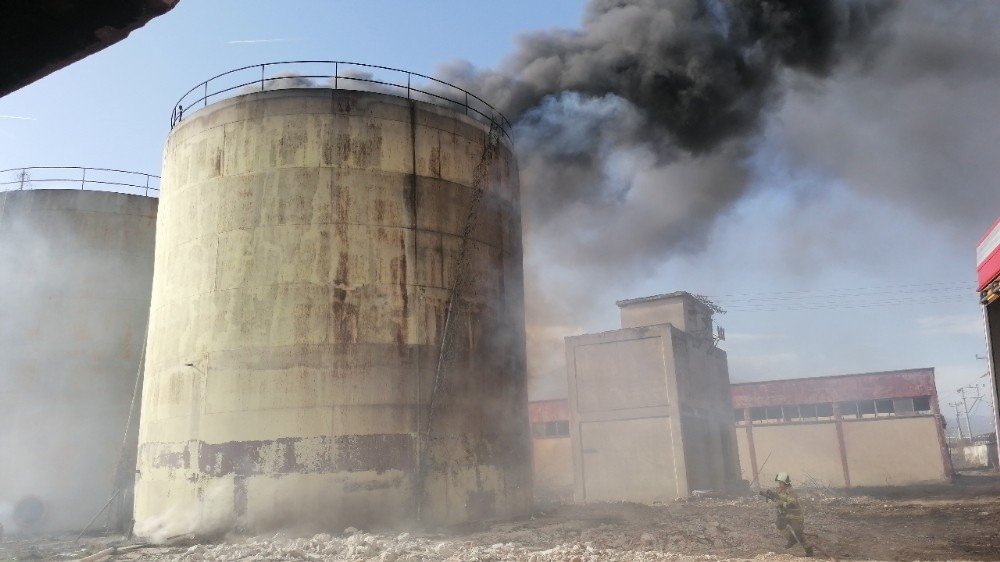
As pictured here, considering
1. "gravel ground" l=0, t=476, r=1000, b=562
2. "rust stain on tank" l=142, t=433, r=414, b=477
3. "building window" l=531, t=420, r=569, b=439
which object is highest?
"building window" l=531, t=420, r=569, b=439

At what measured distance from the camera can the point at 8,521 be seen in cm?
1719

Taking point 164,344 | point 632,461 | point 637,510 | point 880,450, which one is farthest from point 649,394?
point 164,344

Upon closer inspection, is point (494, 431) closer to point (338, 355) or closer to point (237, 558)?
point (338, 355)

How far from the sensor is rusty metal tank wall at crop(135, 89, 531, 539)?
39.1 feet

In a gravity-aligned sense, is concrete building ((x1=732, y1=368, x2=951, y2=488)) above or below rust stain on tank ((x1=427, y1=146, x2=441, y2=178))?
below

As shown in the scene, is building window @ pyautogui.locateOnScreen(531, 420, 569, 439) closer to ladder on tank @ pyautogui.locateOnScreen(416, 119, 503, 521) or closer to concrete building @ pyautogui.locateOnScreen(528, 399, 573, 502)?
concrete building @ pyautogui.locateOnScreen(528, 399, 573, 502)

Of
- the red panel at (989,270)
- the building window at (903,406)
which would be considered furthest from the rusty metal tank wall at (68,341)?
the building window at (903,406)

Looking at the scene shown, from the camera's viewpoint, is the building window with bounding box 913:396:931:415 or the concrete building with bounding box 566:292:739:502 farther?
the building window with bounding box 913:396:931:415

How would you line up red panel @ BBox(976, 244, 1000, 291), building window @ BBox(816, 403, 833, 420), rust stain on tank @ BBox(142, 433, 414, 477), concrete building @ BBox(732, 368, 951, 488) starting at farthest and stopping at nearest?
building window @ BBox(816, 403, 833, 420)
concrete building @ BBox(732, 368, 951, 488)
rust stain on tank @ BBox(142, 433, 414, 477)
red panel @ BBox(976, 244, 1000, 291)

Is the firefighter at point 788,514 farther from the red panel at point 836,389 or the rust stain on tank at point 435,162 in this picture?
the red panel at point 836,389

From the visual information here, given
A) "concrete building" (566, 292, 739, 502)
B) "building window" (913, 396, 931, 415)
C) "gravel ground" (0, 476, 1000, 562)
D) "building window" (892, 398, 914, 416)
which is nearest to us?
"gravel ground" (0, 476, 1000, 562)

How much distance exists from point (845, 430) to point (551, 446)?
1479 cm

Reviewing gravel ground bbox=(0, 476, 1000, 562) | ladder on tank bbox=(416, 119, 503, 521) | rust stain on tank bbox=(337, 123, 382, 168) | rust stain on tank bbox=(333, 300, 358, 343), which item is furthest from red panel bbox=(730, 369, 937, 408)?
rust stain on tank bbox=(333, 300, 358, 343)

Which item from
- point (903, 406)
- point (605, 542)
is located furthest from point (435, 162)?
point (903, 406)
